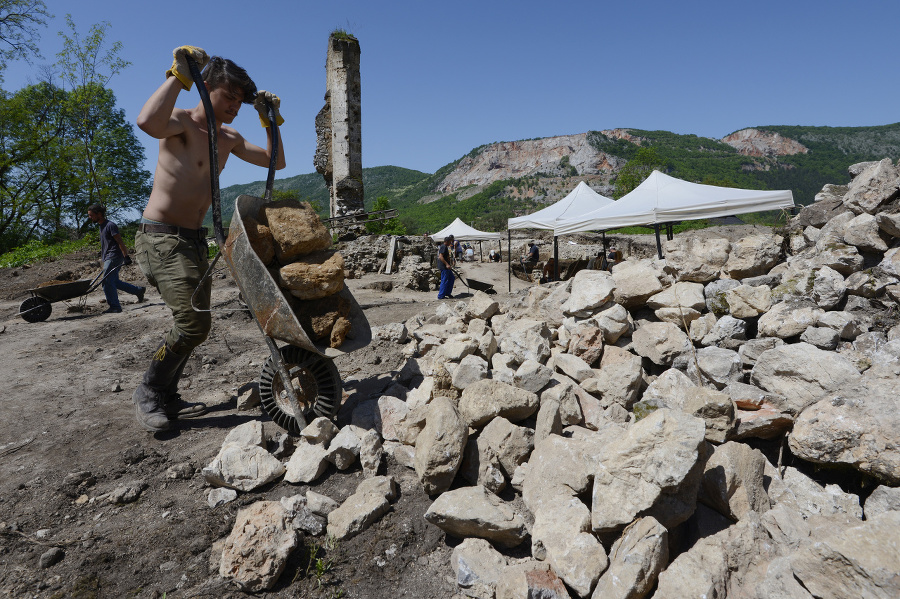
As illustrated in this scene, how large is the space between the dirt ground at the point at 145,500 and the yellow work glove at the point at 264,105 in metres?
1.82

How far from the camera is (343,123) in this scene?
44.0 feet

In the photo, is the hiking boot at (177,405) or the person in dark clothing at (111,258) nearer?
the hiking boot at (177,405)

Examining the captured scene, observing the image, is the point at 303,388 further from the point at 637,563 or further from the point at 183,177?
the point at 637,563

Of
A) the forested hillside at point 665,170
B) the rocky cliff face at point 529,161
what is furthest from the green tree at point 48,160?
the rocky cliff face at point 529,161

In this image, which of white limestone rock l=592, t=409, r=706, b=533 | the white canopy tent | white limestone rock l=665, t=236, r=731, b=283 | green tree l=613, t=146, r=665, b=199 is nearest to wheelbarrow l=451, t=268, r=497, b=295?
the white canopy tent

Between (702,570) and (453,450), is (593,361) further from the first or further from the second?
(702,570)

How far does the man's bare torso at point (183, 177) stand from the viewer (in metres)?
2.47

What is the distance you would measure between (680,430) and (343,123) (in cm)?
1374

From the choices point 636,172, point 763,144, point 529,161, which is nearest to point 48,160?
point 636,172

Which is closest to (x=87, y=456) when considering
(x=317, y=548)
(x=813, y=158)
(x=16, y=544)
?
(x=16, y=544)

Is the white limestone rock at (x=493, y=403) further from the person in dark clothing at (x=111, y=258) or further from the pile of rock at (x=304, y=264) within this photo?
the person in dark clothing at (x=111, y=258)

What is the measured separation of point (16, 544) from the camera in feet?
5.81

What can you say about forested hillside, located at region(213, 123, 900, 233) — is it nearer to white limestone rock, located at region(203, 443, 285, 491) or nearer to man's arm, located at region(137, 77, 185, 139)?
man's arm, located at region(137, 77, 185, 139)

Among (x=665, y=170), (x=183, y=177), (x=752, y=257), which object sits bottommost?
(x=752, y=257)
